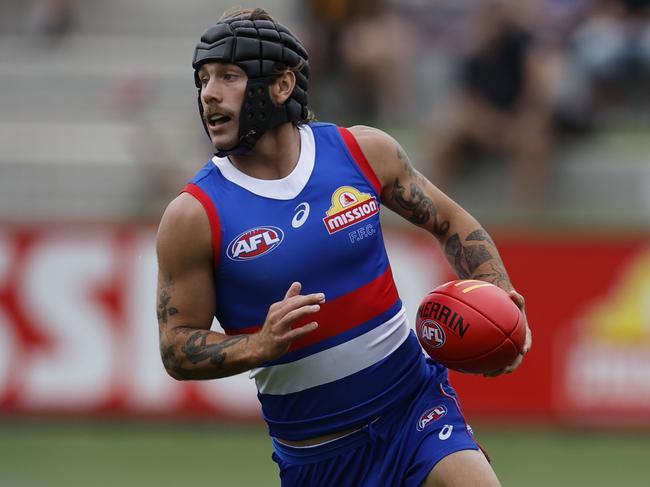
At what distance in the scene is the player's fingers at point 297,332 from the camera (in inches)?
187

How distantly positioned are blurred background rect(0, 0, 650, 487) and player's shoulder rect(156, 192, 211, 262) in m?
4.15

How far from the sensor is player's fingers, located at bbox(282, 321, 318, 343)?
4758mm

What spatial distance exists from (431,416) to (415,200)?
90 cm

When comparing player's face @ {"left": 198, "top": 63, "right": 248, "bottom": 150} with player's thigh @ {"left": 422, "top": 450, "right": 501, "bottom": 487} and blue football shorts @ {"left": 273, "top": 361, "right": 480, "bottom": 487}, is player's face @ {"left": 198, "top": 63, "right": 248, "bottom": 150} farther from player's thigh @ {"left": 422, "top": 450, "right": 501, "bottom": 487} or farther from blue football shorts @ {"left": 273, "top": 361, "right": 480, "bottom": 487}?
player's thigh @ {"left": 422, "top": 450, "right": 501, "bottom": 487}

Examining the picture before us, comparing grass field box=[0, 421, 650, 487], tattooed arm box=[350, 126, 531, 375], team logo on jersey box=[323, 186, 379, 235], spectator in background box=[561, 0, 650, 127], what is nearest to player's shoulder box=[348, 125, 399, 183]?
tattooed arm box=[350, 126, 531, 375]

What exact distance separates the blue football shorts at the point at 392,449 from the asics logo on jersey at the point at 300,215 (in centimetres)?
85

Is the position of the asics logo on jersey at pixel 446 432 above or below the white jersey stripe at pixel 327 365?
below

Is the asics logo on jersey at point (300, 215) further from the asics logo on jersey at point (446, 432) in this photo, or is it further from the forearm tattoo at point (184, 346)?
the asics logo on jersey at point (446, 432)

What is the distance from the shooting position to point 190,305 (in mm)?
5062

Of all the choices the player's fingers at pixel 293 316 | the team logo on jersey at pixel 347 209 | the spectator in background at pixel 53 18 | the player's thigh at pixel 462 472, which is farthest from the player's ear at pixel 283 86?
the spectator in background at pixel 53 18

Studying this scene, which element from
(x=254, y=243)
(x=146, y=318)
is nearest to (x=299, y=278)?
(x=254, y=243)

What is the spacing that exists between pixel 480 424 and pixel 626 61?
4.04 m

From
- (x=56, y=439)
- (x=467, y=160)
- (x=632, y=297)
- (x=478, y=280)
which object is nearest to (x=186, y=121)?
(x=467, y=160)

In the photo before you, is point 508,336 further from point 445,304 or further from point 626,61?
point 626,61
